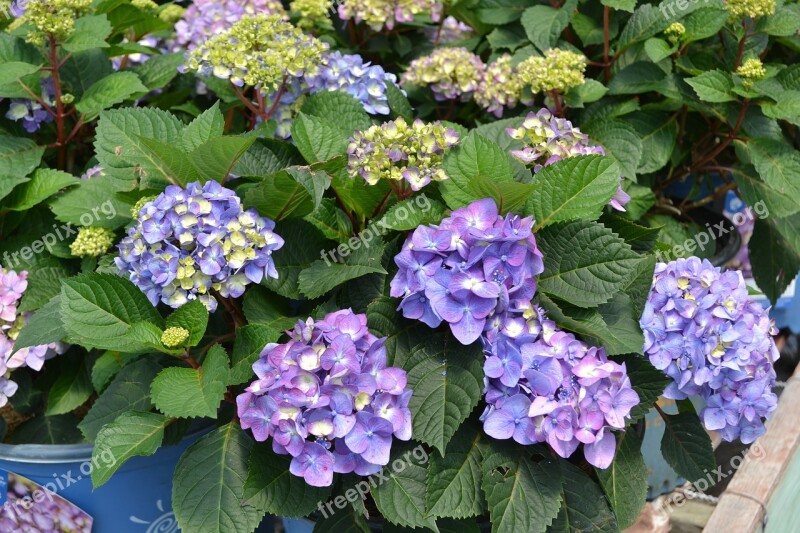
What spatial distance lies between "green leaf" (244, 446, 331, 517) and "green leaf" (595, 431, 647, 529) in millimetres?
480

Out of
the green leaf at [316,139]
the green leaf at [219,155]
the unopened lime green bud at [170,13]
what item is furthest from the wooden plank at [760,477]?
the unopened lime green bud at [170,13]

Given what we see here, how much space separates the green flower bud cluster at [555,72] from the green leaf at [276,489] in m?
1.07

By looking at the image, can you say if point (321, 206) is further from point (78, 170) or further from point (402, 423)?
point (78, 170)

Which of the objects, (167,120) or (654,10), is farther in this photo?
(654,10)

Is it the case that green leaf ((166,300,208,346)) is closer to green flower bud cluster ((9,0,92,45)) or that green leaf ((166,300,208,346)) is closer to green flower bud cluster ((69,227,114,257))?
green flower bud cluster ((69,227,114,257))

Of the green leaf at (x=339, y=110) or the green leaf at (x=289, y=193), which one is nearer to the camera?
the green leaf at (x=289, y=193)

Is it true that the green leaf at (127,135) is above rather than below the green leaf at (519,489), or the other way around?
above

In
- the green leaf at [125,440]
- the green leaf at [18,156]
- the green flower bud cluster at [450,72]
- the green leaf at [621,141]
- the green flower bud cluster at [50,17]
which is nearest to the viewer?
the green leaf at [125,440]

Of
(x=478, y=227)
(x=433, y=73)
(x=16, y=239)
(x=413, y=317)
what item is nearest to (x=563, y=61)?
(x=433, y=73)

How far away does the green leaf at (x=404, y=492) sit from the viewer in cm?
127

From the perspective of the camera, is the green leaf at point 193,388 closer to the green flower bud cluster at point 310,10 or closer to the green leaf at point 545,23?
the green flower bud cluster at point 310,10

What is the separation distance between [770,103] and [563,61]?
514 millimetres

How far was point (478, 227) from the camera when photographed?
1302mm

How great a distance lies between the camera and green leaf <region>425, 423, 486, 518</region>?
127 centimetres
